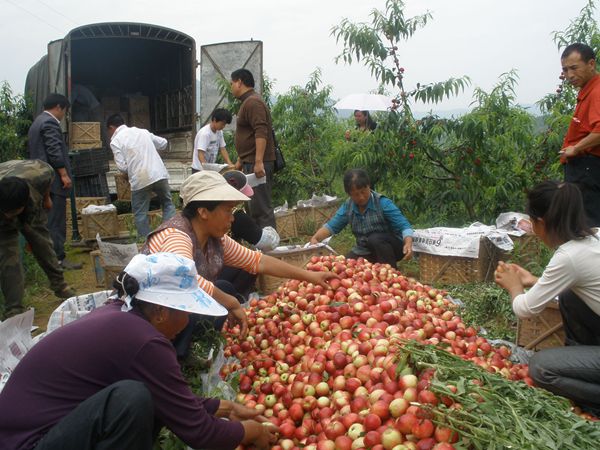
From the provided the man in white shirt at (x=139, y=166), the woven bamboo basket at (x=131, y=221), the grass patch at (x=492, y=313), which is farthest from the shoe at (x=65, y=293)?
the grass patch at (x=492, y=313)

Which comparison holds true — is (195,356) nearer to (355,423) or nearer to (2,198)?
(355,423)

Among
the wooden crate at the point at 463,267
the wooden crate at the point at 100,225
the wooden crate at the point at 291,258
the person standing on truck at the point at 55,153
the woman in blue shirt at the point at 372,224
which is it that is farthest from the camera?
the wooden crate at the point at 100,225

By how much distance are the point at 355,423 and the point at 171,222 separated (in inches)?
56.8

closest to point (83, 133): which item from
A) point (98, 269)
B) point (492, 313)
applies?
point (98, 269)

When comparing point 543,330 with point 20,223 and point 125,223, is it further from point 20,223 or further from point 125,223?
point 125,223

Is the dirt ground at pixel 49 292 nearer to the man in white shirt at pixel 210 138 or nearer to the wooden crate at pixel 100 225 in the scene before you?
the wooden crate at pixel 100 225

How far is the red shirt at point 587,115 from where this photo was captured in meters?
4.18

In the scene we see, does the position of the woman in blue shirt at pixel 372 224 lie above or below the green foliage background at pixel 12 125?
below

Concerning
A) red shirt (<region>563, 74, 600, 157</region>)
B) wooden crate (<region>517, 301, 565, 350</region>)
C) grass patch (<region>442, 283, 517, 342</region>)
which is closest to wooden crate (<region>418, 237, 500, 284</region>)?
grass patch (<region>442, 283, 517, 342</region>)

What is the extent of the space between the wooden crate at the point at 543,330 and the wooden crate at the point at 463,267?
162 cm

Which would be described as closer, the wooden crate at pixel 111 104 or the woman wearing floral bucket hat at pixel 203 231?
the woman wearing floral bucket hat at pixel 203 231

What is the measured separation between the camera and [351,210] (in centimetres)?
485

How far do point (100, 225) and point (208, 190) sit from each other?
17.1 ft

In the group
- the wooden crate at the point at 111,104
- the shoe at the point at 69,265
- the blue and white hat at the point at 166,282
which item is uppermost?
the wooden crate at the point at 111,104
